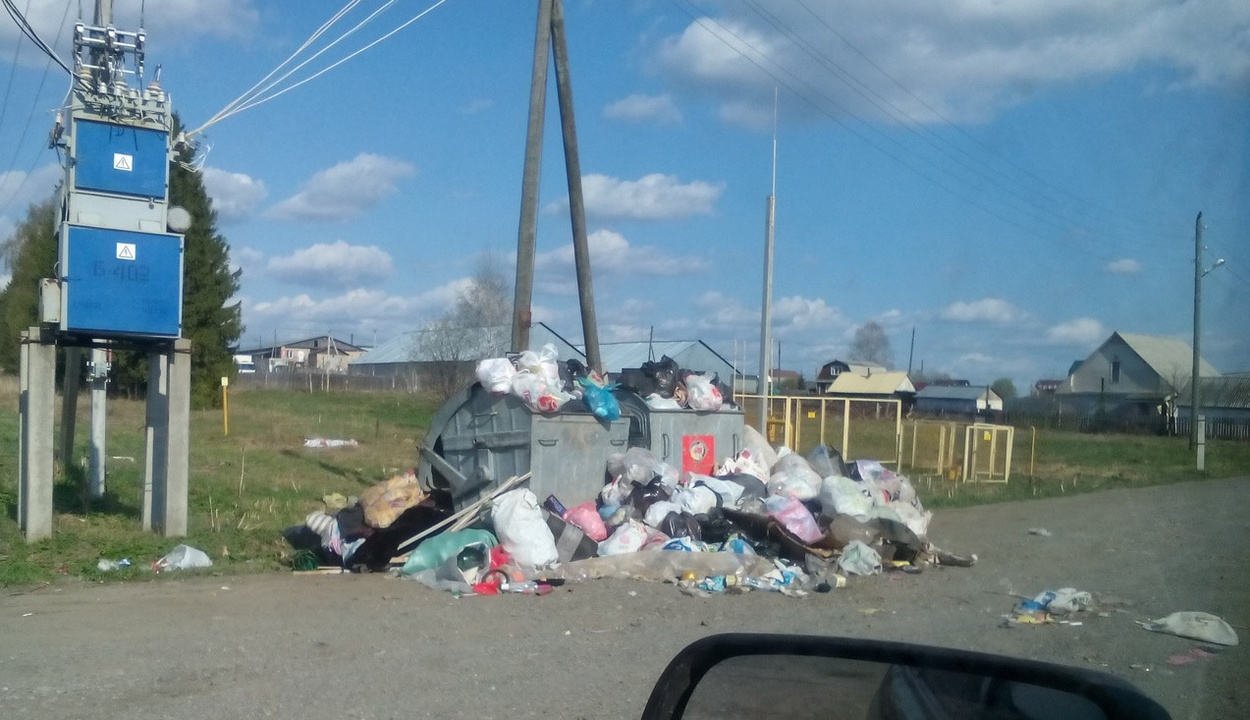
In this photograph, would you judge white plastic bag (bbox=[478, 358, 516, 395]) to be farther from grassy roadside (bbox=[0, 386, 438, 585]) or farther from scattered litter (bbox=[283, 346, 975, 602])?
grassy roadside (bbox=[0, 386, 438, 585])

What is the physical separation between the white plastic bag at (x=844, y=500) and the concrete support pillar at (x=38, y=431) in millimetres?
7460

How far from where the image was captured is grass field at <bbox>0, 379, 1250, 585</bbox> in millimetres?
10141

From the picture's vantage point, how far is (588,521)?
1065 cm

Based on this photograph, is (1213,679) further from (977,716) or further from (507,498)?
(507,498)

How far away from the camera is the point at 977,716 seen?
2.26 m

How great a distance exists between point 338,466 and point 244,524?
7.56 meters

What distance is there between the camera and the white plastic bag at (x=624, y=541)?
1012cm

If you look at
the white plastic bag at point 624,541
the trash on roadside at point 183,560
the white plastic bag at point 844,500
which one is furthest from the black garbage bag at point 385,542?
the white plastic bag at point 844,500

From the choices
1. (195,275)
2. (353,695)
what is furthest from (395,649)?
(195,275)

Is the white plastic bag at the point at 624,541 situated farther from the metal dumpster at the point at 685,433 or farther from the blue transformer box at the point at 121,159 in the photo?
the blue transformer box at the point at 121,159

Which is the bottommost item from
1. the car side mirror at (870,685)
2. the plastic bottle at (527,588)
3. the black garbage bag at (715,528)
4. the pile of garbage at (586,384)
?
the plastic bottle at (527,588)

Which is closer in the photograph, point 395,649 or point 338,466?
point 395,649

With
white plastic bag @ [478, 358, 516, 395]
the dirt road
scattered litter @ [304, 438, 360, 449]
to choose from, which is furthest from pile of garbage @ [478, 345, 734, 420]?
scattered litter @ [304, 438, 360, 449]

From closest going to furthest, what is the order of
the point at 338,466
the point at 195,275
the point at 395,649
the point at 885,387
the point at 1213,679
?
the point at 1213,679 → the point at 395,649 → the point at 338,466 → the point at 195,275 → the point at 885,387
